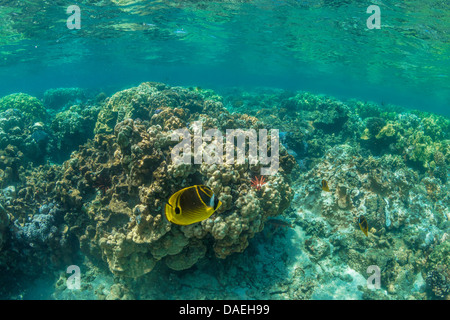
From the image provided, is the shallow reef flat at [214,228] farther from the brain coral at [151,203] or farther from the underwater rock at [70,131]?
the underwater rock at [70,131]

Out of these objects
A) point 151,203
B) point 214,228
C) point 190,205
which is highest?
point 190,205

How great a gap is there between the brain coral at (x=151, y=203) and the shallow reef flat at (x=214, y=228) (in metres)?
0.03

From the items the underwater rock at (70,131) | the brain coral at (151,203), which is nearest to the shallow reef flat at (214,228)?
the brain coral at (151,203)

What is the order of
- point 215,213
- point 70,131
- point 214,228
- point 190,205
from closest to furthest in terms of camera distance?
point 190,205 < point 214,228 < point 215,213 < point 70,131

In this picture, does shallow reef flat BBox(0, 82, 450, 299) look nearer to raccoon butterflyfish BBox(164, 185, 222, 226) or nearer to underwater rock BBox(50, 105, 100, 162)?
underwater rock BBox(50, 105, 100, 162)

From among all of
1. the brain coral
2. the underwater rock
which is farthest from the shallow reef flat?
the underwater rock

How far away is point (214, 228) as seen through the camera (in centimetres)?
424

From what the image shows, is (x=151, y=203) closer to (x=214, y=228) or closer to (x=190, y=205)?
(x=214, y=228)

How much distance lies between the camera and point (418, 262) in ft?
20.6

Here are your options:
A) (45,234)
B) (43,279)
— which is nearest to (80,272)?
(43,279)

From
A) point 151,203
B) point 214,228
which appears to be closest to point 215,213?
point 214,228

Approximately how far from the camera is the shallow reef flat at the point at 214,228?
4.60 m

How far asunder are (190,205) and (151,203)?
245 cm
